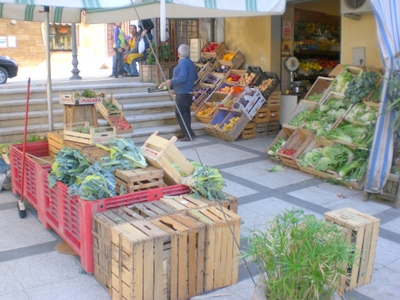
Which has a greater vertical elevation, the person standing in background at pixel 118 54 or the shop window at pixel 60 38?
the shop window at pixel 60 38

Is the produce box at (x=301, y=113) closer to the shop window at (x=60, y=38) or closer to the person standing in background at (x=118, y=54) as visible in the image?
the person standing in background at (x=118, y=54)

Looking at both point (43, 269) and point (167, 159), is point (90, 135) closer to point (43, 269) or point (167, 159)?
point (167, 159)

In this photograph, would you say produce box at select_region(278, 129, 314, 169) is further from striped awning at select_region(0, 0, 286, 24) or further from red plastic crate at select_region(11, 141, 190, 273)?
red plastic crate at select_region(11, 141, 190, 273)

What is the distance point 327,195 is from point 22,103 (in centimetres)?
629

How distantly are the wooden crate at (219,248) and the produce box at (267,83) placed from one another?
6.17 metres

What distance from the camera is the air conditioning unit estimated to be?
7.78 metres

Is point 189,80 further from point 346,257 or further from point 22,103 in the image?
point 346,257

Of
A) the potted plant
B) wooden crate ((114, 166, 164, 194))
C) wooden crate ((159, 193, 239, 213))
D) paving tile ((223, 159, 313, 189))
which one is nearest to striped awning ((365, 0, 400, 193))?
paving tile ((223, 159, 313, 189))

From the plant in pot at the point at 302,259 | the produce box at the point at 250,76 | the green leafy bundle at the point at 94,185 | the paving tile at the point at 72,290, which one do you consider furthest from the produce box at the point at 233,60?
the plant in pot at the point at 302,259

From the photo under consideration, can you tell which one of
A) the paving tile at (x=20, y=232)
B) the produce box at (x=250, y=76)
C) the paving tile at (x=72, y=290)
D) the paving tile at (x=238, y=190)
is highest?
the produce box at (x=250, y=76)

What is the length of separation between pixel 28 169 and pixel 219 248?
2.85 m

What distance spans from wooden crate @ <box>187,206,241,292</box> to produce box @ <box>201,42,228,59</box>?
25.3 ft

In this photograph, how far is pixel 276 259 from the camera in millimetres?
2918

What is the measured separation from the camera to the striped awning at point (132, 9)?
4273 millimetres
